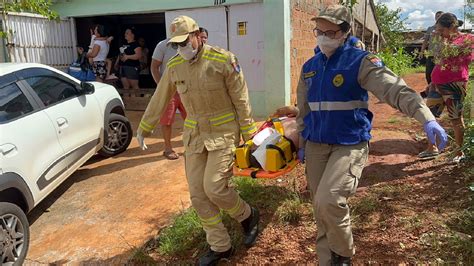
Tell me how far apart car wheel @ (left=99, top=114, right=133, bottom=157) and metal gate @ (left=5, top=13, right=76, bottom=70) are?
140 inches

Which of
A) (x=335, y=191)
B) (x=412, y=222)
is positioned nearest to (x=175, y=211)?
(x=335, y=191)

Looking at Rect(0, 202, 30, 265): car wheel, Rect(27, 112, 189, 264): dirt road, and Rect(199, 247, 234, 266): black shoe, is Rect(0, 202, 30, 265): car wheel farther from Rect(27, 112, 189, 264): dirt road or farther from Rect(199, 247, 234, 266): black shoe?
Rect(199, 247, 234, 266): black shoe

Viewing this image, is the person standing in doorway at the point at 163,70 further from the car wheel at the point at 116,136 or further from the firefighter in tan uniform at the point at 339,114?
the firefighter in tan uniform at the point at 339,114

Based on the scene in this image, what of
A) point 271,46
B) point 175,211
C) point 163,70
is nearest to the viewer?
point 175,211

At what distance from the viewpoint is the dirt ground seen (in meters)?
3.54

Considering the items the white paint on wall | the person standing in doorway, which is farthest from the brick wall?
the person standing in doorway

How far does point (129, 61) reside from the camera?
30.5 ft

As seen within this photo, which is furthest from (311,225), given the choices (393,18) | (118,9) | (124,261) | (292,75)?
(393,18)

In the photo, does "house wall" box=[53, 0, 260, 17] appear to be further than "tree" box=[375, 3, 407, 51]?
No

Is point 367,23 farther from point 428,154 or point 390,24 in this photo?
point 428,154

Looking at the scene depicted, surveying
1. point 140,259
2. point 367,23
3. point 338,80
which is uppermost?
point 367,23

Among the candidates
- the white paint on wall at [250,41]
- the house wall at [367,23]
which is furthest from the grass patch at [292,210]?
the house wall at [367,23]

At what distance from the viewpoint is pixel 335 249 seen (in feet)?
9.55

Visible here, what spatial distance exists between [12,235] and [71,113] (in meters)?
1.88
